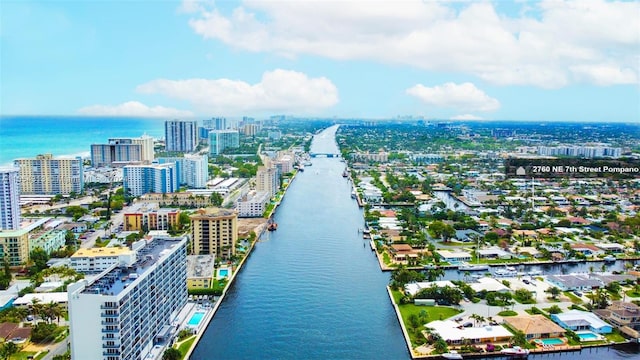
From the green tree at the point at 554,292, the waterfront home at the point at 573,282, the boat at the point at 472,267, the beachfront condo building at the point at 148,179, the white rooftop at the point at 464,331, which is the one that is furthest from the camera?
the beachfront condo building at the point at 148,179

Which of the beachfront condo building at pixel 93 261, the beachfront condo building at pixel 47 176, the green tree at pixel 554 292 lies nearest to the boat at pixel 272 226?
the beachfront condo building at pixel 93 261

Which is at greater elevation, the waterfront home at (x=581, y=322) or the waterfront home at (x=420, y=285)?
the waterfront home at (x=420, y=285)

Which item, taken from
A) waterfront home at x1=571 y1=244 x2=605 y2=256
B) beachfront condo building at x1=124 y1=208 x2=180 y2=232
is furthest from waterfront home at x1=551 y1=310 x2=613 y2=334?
beachfront condo building at x1=124 y1=208 x2=180 y2=232

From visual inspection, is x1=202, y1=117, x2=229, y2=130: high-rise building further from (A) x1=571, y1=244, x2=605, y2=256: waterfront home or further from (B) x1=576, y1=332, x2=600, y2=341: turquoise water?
(B) x1=576, y1=332, x2=600, y2=341: turquoise water

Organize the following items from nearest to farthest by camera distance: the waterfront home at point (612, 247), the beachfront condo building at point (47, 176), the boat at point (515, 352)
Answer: the boat at point (515, 352) < the waterfront home at point (612, 247) < the beachfront condo building at point (47, 176)

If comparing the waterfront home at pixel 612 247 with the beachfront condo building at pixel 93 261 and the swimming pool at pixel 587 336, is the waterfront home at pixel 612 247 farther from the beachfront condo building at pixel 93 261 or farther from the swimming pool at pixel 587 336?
the beachfront condo building at pixel 93 261
